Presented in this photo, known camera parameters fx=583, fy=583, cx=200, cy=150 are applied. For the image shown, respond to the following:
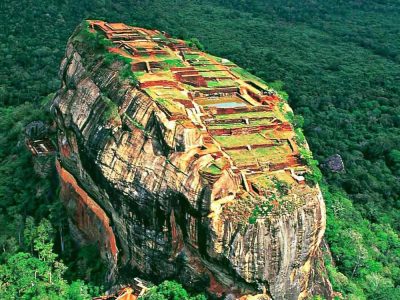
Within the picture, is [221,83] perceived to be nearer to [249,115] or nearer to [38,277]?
[249,115]

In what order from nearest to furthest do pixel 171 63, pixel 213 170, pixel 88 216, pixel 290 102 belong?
1. pixel 213 170
2. pixel 88 216
3. pixel 171 63
4. pixel 290 102

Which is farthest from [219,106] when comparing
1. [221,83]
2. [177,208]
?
[177,208]

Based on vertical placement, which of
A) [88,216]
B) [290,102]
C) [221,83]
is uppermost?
[221,83]

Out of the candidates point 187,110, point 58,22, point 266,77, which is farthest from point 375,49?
point 187,110

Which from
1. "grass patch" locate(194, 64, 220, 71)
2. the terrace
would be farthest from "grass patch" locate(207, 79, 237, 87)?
"grass patch" locate(194, 64, 220, 71)

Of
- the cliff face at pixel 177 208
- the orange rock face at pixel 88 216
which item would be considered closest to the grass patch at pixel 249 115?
the cliff face at pixel 177 208

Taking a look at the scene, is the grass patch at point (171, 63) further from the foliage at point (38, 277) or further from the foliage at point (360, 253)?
the foliage at point (360, 253)

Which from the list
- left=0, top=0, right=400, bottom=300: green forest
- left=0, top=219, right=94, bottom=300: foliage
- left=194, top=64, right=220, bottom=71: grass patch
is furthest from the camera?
left=194, top=64, right=220, bottom=71: grass patch

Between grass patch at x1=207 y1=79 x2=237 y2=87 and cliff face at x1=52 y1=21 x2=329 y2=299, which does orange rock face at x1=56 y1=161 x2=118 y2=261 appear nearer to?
cliff face at x1=52 y1=21 x2=329 y2=299
